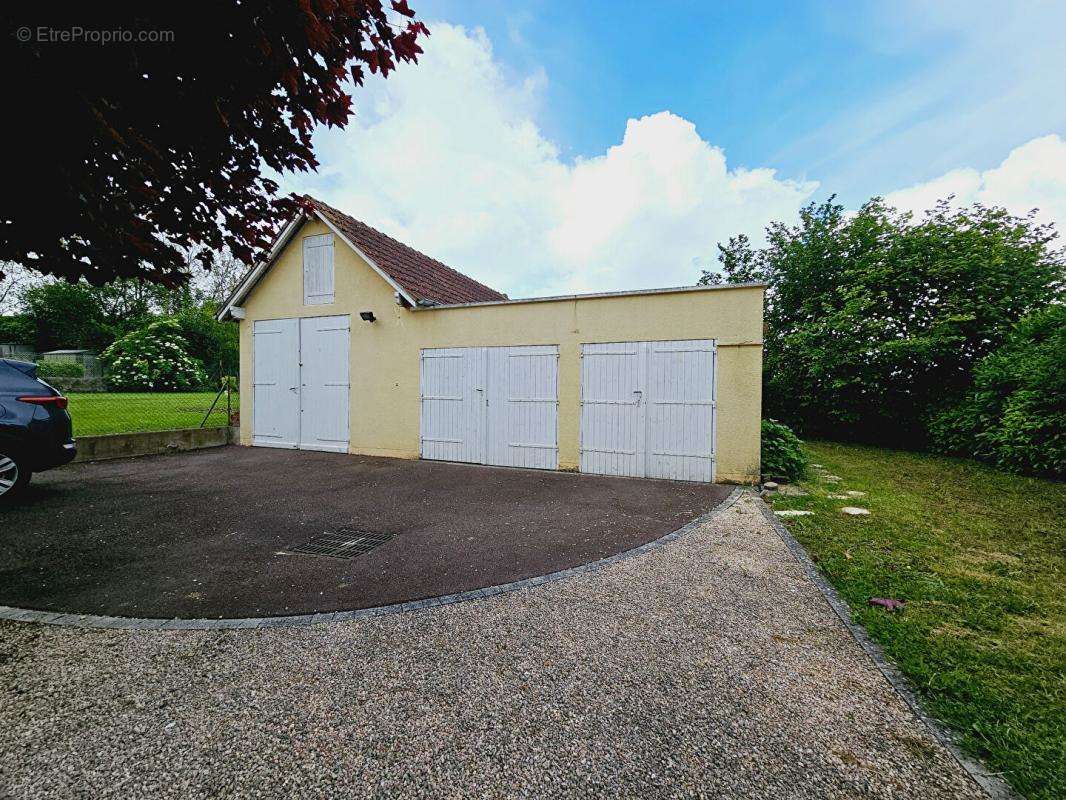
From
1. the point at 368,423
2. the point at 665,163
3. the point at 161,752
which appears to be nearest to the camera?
the point at 161,752

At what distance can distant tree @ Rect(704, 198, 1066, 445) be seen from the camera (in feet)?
34.8

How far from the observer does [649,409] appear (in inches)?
279

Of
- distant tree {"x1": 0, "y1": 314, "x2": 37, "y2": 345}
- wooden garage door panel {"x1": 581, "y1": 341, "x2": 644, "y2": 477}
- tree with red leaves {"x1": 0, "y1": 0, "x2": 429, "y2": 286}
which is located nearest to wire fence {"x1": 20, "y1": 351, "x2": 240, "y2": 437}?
tree with red leaves {"x1": 0, "y1": 0, "x2": 429, "y2": 286}

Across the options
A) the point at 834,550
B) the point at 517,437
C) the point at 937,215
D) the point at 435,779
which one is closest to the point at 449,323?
the point at 517,437

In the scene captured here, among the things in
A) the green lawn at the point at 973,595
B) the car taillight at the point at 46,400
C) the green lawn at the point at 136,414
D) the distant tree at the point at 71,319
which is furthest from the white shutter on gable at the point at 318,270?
the distant tree at the point at 71,319

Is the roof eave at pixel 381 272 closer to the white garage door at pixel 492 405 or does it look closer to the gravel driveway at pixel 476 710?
the white garage door at pixel 492 405

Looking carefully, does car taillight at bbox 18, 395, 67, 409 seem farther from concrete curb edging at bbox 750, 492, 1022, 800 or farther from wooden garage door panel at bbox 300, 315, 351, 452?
concrete curb edging at bbox 750, 492, 1022, 800

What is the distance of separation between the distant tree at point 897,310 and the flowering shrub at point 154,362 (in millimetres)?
23712

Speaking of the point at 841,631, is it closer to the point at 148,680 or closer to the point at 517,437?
the point at 148,680

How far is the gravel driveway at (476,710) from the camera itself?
5.13ft

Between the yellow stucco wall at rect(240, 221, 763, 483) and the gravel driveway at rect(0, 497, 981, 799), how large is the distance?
14.3 ft

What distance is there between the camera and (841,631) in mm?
2607

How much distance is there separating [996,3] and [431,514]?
9.75 m

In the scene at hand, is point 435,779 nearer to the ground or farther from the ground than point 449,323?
nearer to the ground
